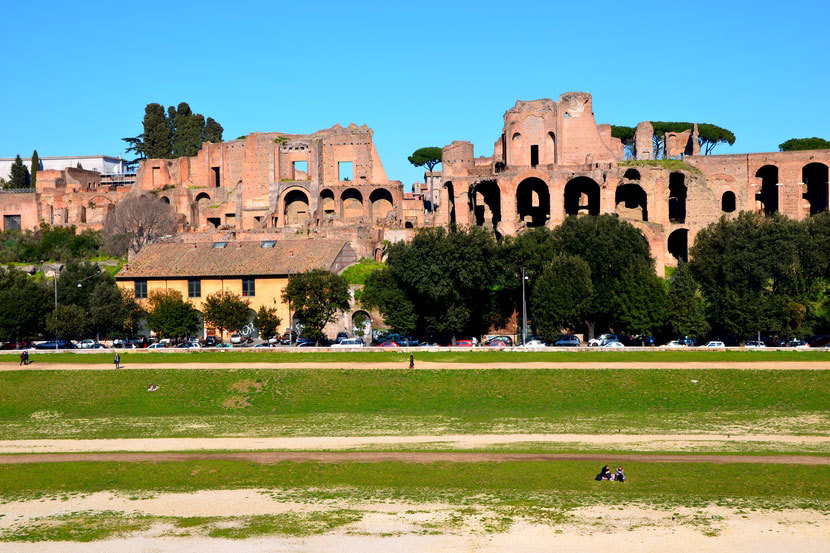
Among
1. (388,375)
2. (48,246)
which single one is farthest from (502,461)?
(48,246)

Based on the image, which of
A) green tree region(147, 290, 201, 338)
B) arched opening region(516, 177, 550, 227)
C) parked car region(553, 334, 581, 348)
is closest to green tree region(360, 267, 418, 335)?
parked car region(553, 334, 581, 348)

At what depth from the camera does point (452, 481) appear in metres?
26.4

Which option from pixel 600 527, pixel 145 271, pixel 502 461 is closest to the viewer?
pixel 600 527

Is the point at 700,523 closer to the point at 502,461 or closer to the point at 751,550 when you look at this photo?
the point at 751,550

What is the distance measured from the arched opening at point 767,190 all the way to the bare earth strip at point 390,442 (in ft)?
148

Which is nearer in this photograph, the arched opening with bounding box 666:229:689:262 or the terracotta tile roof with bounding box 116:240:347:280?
the terracotta tile roof with bounding box 116:240:347:280

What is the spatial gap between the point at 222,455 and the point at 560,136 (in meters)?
53.2

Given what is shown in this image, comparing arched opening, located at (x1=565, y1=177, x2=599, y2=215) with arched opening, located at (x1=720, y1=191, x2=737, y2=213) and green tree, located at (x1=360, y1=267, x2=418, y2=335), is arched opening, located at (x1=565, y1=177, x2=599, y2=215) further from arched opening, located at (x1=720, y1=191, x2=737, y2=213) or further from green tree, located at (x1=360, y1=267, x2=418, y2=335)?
green tree, located at (x1=360, y1=267, x2=418, y2=335)

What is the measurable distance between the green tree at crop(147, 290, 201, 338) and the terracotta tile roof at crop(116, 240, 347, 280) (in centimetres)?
555

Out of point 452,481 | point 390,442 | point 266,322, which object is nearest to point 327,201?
point 266,322

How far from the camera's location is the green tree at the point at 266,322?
59.3 metres

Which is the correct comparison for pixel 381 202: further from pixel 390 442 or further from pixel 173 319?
pixel 390 442

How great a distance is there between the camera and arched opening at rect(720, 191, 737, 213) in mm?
73750

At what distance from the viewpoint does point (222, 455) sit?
3002 centimetres
